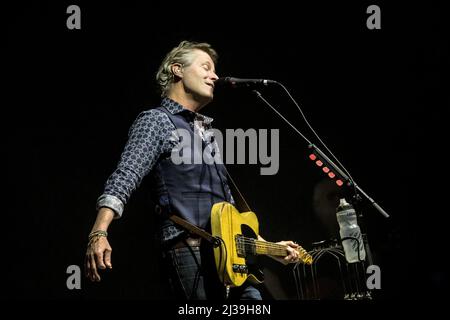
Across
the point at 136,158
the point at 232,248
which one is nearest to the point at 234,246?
the point at 232,248

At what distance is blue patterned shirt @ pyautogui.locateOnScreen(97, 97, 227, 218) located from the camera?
2.00 meters

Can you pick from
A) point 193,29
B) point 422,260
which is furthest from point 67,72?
point 422,260

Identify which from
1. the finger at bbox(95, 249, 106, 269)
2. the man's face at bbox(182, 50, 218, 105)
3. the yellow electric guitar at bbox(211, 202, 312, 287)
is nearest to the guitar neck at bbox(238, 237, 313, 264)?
the yellow electric guitar at bbox(211, 202, 312, 287)

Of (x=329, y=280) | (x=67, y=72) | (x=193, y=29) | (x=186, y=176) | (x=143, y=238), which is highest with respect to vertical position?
(x=193, y=29)

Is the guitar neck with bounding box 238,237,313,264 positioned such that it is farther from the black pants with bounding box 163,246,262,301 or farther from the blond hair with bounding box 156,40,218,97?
the blond hair with bounding box 156,40,218,97

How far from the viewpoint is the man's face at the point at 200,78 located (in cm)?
265

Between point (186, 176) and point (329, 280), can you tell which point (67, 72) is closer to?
point (186, 176)

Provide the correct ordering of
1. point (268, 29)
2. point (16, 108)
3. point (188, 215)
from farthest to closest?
point (268, 29) → point (16, 108) → point (188, 215)

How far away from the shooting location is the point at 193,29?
12.5ft

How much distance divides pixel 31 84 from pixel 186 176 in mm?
1703

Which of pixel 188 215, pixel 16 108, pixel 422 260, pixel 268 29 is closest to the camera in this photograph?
pixel 188 215

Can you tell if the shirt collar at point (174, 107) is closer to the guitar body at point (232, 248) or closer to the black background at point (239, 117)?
the guitar body at point (232, 248)

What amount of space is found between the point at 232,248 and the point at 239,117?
188 centimetres

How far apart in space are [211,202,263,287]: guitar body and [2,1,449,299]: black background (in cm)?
116
